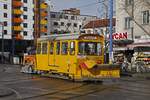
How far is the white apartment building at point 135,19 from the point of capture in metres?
48.6

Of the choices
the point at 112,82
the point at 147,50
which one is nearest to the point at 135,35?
the point at 147,50

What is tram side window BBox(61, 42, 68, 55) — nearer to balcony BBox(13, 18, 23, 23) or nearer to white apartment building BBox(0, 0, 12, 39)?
white apartment building BBox(0, 0, 12, 39)

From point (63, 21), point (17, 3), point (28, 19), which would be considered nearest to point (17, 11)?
point (17, 3)

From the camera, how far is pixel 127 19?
53188 mm

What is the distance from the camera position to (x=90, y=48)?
26531 mm

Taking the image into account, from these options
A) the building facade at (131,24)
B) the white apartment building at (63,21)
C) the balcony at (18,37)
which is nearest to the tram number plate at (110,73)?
the building facade at (131,24)

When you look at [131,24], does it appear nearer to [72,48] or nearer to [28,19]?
[72,48]

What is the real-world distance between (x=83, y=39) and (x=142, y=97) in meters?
8.64

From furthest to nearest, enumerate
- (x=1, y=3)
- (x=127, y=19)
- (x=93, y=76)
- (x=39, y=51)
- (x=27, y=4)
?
(x=27, y=4) < (x=1, y=3) < (x=127, y=19) < (x=39, y=51) < (x=93, y=76)

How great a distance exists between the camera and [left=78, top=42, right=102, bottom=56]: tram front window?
85.7ft

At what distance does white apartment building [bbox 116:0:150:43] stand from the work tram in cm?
1953

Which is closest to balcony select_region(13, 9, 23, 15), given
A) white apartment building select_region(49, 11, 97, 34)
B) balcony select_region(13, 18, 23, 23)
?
balcony select_region(13, 18, 23, 23)

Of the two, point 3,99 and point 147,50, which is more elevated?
point 147,50

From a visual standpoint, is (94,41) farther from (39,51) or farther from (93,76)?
(39,51)
